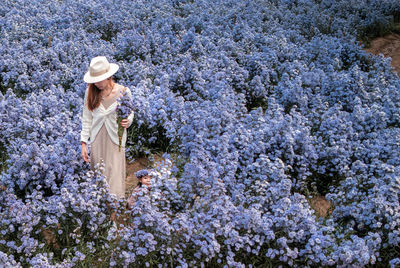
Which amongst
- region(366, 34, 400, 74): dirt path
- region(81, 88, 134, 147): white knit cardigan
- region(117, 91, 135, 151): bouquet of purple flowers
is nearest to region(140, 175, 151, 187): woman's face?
region(81, 88, 134, 147): white knit cardigan

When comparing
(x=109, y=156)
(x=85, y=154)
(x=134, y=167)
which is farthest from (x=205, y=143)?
(x=85, y=154)

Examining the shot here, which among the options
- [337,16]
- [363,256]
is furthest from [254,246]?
[337,16]

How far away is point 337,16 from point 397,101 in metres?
5.89

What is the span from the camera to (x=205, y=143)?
6.19 meters

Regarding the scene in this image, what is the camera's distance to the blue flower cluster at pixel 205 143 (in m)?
4.59

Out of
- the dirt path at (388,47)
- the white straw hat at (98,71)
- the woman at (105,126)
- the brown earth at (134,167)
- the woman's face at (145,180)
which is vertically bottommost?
the brown earth at (134,167)

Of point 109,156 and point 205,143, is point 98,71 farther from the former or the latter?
point 205,143

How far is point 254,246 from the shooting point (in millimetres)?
4676

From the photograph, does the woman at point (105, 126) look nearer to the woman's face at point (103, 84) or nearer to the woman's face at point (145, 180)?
the woman's face at point (103, 84)

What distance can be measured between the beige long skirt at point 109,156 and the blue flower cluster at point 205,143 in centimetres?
21

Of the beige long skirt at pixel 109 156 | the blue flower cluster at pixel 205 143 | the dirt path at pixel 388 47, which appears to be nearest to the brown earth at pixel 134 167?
the blue flower cluster at pixel 205 143

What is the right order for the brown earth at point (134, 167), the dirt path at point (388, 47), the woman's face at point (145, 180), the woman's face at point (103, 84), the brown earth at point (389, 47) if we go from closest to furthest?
the woman's face at point (103, 84), the woman's face at point (145, 180), the brown earth at point (134, 167), the brown earth at point (389, 47), the dirt path at point (388, 47)

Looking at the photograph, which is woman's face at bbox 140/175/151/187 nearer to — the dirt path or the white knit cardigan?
the white knit cardigan

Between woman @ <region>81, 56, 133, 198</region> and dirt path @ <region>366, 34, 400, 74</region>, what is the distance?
336 inches
